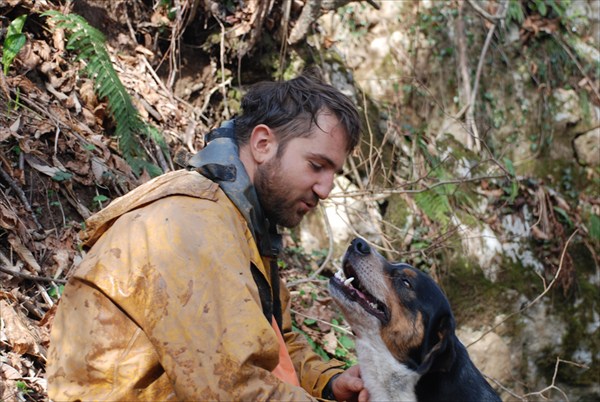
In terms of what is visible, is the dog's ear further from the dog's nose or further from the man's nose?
the man's nose

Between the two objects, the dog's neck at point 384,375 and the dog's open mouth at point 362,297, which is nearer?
the dog's neck at point 384,375

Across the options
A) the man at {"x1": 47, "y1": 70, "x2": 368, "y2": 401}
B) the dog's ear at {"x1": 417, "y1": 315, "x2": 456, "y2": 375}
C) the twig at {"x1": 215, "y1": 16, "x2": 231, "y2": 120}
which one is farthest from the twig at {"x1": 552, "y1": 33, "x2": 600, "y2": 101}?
the man at {"x1": 47, "y1": 70, "x2": 368, "y2": 401}

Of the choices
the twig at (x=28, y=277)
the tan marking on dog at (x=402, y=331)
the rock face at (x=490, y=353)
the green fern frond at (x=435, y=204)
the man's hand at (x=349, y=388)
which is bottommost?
the rock face at (x=490, y=353)

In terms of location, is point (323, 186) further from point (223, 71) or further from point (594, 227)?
point (594, 227)

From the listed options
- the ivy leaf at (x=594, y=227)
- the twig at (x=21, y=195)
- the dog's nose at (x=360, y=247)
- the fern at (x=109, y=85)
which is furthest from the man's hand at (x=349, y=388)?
the ivy leaf at (x=594, y=227)

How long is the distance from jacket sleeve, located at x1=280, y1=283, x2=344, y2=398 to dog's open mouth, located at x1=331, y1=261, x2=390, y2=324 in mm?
331

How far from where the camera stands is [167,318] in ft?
8.52

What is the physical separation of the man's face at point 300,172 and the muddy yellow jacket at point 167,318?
0.44 m

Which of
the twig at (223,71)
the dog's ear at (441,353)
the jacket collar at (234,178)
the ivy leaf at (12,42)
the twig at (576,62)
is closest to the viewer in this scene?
the jacket collar at (234,178)

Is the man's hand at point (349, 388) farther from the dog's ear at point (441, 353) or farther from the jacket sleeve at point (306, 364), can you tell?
the dog's ear at point (441, 353)

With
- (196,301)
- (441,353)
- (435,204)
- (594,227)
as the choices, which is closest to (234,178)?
(196,301)

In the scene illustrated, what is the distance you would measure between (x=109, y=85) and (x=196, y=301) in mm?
3635

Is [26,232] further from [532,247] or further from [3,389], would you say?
[532,247]

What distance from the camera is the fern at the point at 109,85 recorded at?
572 centimetres
